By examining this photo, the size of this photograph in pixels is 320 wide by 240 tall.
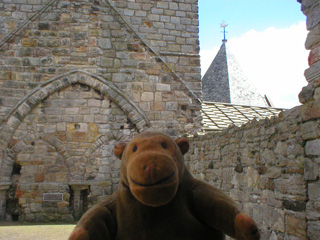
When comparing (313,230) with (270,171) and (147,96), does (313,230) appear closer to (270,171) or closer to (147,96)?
(270,171)

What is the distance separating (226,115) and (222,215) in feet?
23.0

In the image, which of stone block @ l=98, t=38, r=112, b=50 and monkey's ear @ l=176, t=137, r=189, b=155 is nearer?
monkey's ear @ l=176, t=137, r=189, b=155

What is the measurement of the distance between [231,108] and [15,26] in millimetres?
5822

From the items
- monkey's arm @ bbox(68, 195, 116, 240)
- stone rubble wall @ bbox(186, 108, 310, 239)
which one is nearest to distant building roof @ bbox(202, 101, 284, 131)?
stone rubble wall @ bbox(186, 108, 310, 239)

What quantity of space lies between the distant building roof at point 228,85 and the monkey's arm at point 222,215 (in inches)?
449

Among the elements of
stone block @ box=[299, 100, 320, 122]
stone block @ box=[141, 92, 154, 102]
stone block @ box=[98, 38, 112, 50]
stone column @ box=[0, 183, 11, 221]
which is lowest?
stone column @ box=[0, 183, 11, 221]

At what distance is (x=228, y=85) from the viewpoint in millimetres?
13820

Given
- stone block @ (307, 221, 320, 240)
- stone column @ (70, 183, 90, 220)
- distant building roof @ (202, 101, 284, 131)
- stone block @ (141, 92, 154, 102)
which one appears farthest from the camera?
distant building roof @ (202, 101, 284, 131)

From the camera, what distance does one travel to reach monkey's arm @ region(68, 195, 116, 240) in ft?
5.74

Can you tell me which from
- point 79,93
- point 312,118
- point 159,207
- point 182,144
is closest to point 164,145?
point 182,144

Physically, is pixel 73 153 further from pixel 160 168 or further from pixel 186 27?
pixel 160 168

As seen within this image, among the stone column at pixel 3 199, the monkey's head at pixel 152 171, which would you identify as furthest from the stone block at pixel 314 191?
the stone column at pixel 3 199

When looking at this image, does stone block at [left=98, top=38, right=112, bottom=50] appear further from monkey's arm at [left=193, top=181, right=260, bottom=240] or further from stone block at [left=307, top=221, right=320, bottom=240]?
monkey's arm at [left=193, top=181, right=260, bottom=240]

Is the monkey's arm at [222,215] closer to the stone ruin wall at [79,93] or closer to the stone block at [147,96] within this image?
the stone ruin wall at [79,93]
